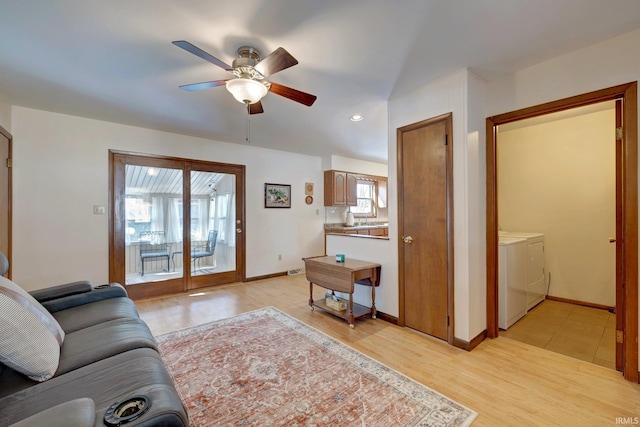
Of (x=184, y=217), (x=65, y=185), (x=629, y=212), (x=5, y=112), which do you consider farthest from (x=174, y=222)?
(x=629, y=212)

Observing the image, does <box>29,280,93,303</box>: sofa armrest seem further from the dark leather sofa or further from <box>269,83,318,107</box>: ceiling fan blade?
<box>269,83,318,107</box>: ceiling fan blade

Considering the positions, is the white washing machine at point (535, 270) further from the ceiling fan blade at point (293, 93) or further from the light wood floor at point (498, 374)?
the ceiling fan blade at point (293, 93)

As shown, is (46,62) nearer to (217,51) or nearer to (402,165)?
(217,51)

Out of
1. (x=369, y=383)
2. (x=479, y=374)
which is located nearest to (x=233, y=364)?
(x=369, y=383)

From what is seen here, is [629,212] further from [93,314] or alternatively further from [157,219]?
[157,219]

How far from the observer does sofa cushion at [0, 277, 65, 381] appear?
42.8 inches

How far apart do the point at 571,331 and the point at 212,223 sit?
4815 mm

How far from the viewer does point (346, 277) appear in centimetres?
284

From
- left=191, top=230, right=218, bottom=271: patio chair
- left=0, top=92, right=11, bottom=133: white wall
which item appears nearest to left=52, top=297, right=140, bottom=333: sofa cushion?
left=191, top=230, right=218, bottom=271: patio chair

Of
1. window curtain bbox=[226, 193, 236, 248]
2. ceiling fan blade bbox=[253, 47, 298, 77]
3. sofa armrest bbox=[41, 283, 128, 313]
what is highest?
ceiling fan blade bbox=[253, 47, 298, 77]

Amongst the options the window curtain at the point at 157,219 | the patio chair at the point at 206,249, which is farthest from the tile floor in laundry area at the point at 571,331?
the window curtain at the point at 157,219

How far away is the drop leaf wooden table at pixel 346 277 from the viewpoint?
2842 mm

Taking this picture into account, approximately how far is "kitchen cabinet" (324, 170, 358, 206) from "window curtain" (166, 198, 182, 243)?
2863mm

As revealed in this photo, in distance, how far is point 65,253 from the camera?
10.9 feet
